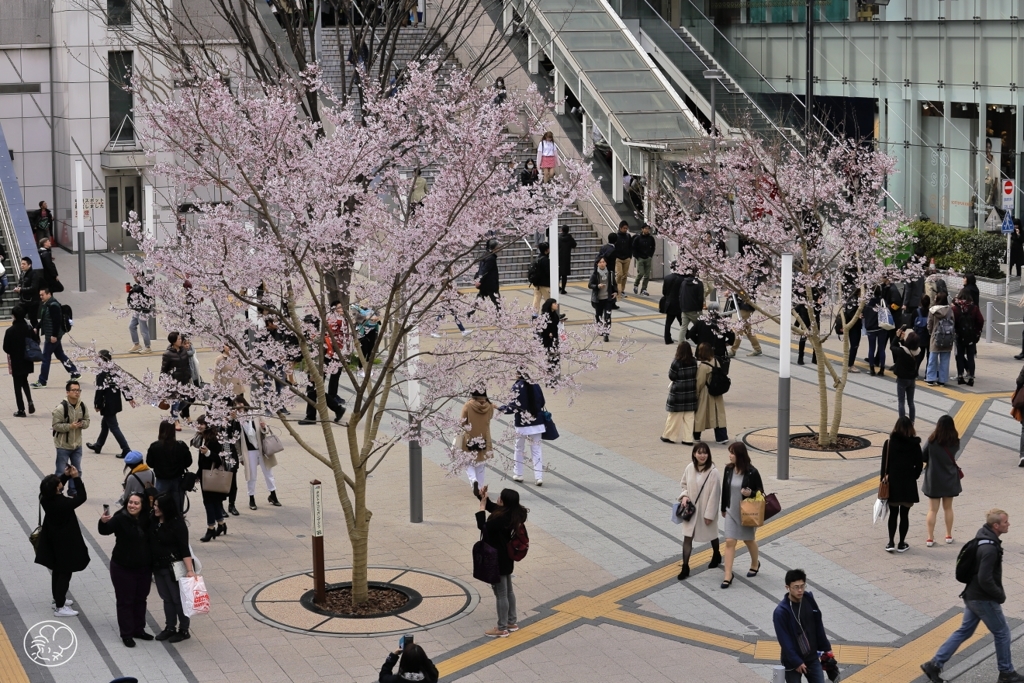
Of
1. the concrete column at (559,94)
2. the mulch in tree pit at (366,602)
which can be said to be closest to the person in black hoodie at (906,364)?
the mulch in tree pit at (366,602)

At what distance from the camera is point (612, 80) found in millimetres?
37562

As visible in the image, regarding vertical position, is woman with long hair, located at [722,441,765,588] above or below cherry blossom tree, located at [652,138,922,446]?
below

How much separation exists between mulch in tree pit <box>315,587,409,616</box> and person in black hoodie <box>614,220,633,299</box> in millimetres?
17011

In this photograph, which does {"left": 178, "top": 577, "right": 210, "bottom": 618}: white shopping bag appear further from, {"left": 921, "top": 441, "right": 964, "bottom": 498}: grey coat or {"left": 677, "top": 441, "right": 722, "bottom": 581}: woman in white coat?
{"left": 921, "top": 441, "right": 964, "bottom": 498}: grey coat

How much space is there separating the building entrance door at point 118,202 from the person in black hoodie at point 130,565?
27.2m

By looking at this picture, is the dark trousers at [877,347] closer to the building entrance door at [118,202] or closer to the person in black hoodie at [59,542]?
the person in black hoodie at [59,542]

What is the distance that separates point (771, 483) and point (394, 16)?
9.46 metres

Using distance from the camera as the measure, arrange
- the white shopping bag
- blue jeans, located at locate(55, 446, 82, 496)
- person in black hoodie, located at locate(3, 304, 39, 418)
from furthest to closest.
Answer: person in black hoodie, located at locate(3, 304, 39, 418) < blue jeans, located at locate(55, 446, 82, 496) < the white shopping bag

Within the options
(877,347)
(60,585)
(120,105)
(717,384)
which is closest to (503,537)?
(60,585)

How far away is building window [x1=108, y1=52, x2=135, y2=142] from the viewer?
3847 cm

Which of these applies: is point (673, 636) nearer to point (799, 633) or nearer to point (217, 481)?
point (799, 633)

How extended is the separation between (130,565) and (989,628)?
7.16m

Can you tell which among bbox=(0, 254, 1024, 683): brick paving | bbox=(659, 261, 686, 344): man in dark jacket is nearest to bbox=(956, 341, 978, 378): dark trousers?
bbox=(0, 254, 1024, 683): brick paving

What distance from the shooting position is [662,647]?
13.2m
